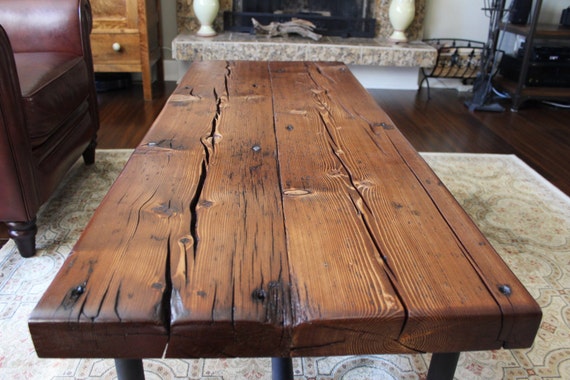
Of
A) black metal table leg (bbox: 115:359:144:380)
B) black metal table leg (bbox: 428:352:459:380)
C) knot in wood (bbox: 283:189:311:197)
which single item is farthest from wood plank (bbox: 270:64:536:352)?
black metal table leg (bbox: 115:359:144:380)

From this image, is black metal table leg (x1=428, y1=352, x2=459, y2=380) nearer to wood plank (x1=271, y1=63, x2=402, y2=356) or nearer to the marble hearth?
wood plank (x1=271, y1=63, x2=402, y2=356)

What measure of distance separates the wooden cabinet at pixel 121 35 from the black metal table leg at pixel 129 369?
2.61 meters

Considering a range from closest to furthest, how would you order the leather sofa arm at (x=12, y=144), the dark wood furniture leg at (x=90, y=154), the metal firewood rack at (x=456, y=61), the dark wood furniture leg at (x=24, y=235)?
the leather sofa arm at (x=12, y=144), the dark wood furniture leg at (x=24, y=235), the dark wood furniture leg at (x=90, y=154), the metal firewood rack at (x=456, y=61)

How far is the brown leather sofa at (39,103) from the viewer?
1.44 m

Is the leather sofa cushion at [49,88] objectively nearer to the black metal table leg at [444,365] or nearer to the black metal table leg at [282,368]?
the black metal table leg at [282,368]

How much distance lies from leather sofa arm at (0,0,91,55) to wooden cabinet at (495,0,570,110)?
2658 millimetres

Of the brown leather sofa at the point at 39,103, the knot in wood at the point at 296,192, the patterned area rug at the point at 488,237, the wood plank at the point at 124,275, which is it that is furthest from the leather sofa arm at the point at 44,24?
the knot in wood at the point at 296,192

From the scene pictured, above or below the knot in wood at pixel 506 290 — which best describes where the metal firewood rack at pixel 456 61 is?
below

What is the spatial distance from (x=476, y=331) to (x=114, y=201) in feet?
2.16

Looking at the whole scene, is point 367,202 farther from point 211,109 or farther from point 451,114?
point 451,114

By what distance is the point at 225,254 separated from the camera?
2.56 feet

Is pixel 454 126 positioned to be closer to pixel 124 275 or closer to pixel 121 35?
pixel 121 35

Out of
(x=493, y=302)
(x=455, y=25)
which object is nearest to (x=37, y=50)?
(x=493, y=302)

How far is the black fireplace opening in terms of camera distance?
141 inches
